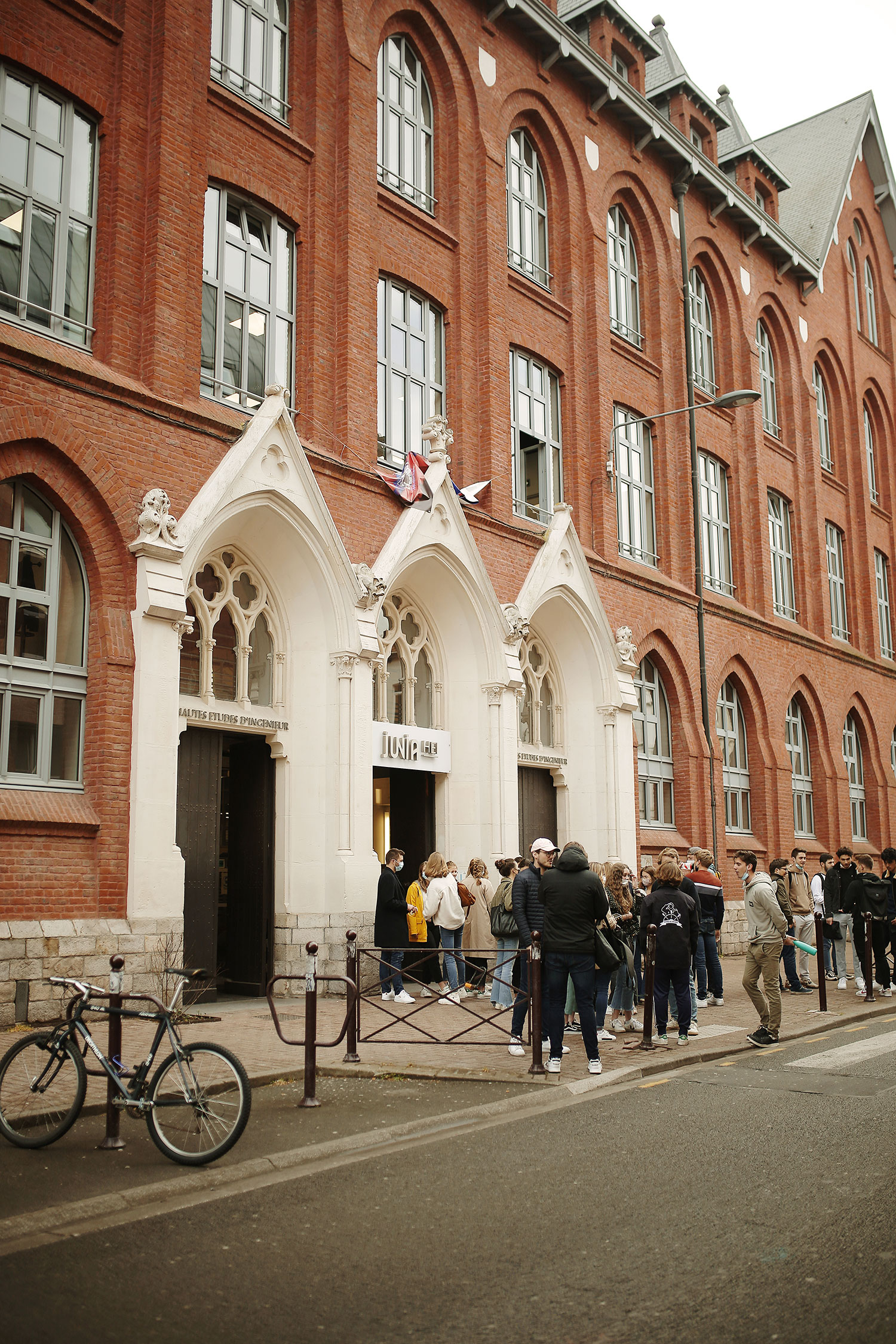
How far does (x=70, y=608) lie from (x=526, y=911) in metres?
5.81

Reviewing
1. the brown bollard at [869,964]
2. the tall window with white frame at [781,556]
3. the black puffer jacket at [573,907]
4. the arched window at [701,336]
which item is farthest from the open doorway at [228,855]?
the tall window with white frame at [781,556]

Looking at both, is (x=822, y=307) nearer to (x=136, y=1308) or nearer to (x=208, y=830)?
(x=208, y=830)

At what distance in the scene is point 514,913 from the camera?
35.7 feet

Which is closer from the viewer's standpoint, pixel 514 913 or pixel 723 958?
pixel 514 913

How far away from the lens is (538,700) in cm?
1991

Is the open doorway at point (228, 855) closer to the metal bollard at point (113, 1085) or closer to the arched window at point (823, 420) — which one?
the metal bollard at point (113, 1085)

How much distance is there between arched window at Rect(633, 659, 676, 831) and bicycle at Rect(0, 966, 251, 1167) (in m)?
15.8

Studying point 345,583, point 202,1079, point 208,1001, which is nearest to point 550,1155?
point 202,1079

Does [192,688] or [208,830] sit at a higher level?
[192,688]

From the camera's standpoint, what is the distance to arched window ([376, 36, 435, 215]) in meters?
18.2

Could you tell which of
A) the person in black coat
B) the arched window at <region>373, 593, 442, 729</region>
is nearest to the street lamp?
the arched window at <region>373, 593, 442, 729</region>

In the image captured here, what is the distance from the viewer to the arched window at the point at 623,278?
2331 centimetres

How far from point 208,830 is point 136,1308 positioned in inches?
388

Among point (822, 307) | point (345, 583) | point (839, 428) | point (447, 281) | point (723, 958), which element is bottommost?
point (723, 958)
